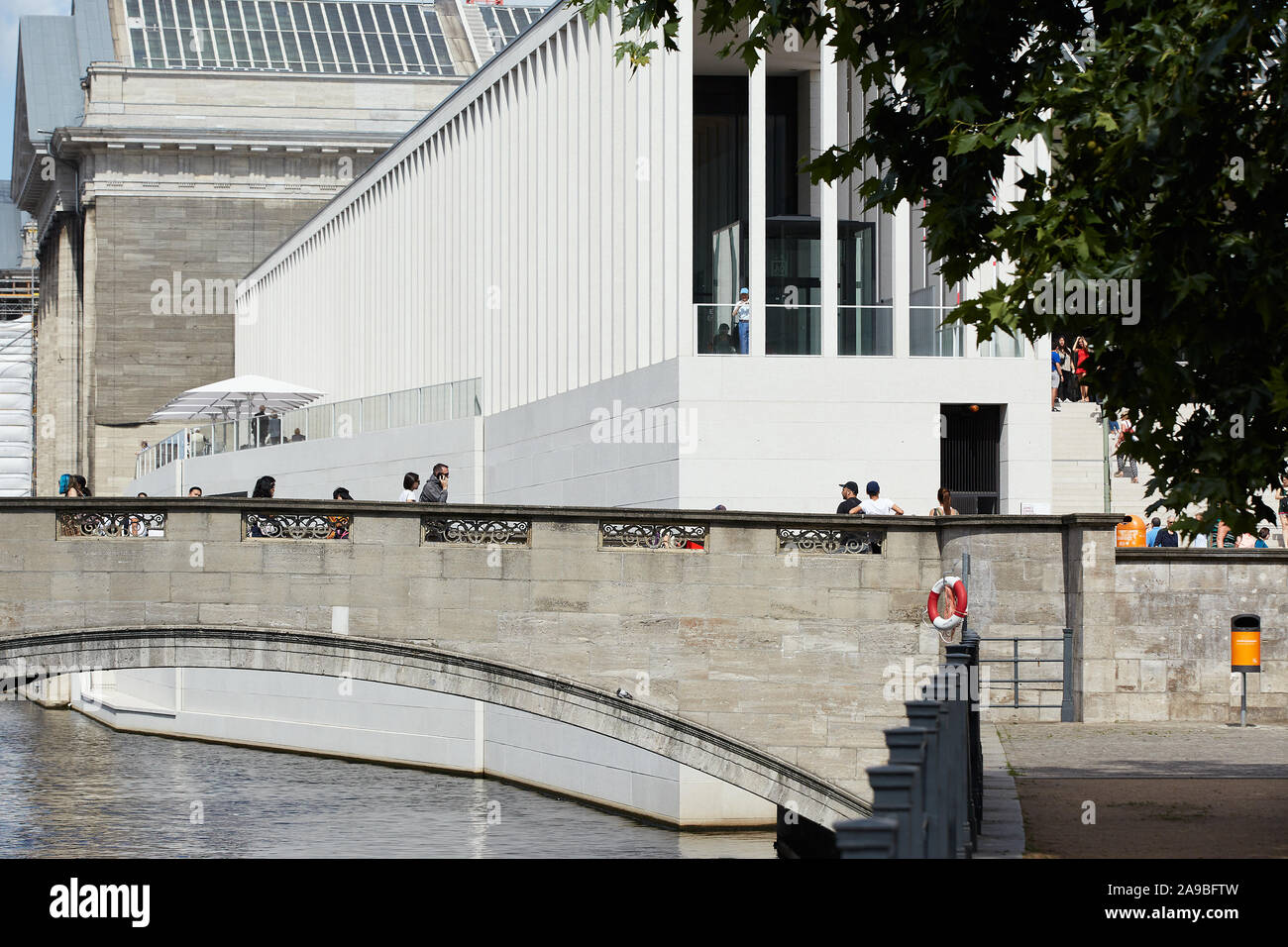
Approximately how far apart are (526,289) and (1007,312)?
2819cm

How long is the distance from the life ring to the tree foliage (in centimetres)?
993

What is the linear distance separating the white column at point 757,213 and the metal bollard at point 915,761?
2408 cm

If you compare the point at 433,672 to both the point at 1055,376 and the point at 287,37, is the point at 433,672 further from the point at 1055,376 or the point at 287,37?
the point at 287,37

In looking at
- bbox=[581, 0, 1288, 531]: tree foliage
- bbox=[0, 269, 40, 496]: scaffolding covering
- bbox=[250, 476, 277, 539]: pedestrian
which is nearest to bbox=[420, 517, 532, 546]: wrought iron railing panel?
bbox=[250, 476, 277, 539]: pedestrian

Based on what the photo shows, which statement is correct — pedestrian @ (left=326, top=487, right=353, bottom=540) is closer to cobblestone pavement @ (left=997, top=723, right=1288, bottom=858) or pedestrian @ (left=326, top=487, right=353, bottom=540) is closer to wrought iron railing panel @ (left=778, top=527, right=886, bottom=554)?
wrought iron railing panel @ (left=778, top=527, right=886, bottom=554)

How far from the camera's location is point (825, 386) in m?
31.8

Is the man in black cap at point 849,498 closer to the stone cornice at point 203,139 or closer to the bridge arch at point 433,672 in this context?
the bridge arch at point 433,672

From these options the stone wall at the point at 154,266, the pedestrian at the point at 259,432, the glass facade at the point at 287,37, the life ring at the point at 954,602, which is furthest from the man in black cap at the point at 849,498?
the glass facade at the point at 287,37

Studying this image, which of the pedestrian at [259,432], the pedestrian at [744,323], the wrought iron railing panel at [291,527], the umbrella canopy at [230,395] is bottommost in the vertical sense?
the wrought iron railing panel at [291,527]

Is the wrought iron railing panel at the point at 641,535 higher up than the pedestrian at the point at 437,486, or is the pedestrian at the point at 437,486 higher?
the pedestrian at the point at 437,486

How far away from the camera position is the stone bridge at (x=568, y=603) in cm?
2412

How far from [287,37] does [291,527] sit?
55.0 metres
